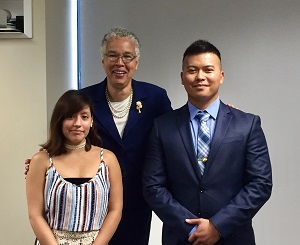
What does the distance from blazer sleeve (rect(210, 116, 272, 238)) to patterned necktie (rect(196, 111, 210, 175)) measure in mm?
167

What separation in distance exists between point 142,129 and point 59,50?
0.96 metres

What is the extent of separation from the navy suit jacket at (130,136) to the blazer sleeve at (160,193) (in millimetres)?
202

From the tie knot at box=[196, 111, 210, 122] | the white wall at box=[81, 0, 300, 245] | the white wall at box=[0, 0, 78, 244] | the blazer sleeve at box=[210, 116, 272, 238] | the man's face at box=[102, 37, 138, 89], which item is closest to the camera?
the blazer sleeve at box=[210, 116, 272, 238]

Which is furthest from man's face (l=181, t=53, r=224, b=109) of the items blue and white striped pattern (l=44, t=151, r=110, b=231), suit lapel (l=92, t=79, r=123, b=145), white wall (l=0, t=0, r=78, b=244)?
white wall (l=0, t=0, r=78, b=244)

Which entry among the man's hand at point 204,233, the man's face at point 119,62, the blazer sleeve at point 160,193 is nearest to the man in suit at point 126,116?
the man's face at point 119,62

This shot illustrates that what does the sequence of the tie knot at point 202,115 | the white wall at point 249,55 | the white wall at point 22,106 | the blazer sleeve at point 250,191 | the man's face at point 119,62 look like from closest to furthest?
1. the blazer sleeve at point 250,191
2. the tie knot at point 202,115
3. the man's face at point 119,62
4. the white wall at point 22,106
5. the white wall at point 249,55

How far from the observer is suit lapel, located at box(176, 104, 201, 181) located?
1.59 metres

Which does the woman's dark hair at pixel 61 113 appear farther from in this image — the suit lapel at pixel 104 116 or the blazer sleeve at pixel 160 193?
the blazer sleeve at pixel 160 193

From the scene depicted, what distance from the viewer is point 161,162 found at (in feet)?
5.44

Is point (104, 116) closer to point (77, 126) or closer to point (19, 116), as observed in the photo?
point (77, 126)

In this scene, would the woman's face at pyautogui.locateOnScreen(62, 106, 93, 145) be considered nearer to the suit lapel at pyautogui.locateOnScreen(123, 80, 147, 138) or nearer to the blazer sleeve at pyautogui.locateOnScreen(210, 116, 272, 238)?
the suit lapel at pyautogui.locateOnScreen(123, 80, 147, 138)

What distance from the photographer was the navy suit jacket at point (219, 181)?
1549 millimetres

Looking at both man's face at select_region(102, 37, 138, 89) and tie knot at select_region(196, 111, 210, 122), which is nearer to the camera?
tie knot at select_region(196, 111, 210, 122)

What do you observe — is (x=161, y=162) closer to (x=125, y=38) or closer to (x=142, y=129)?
(x=142, y=129)
